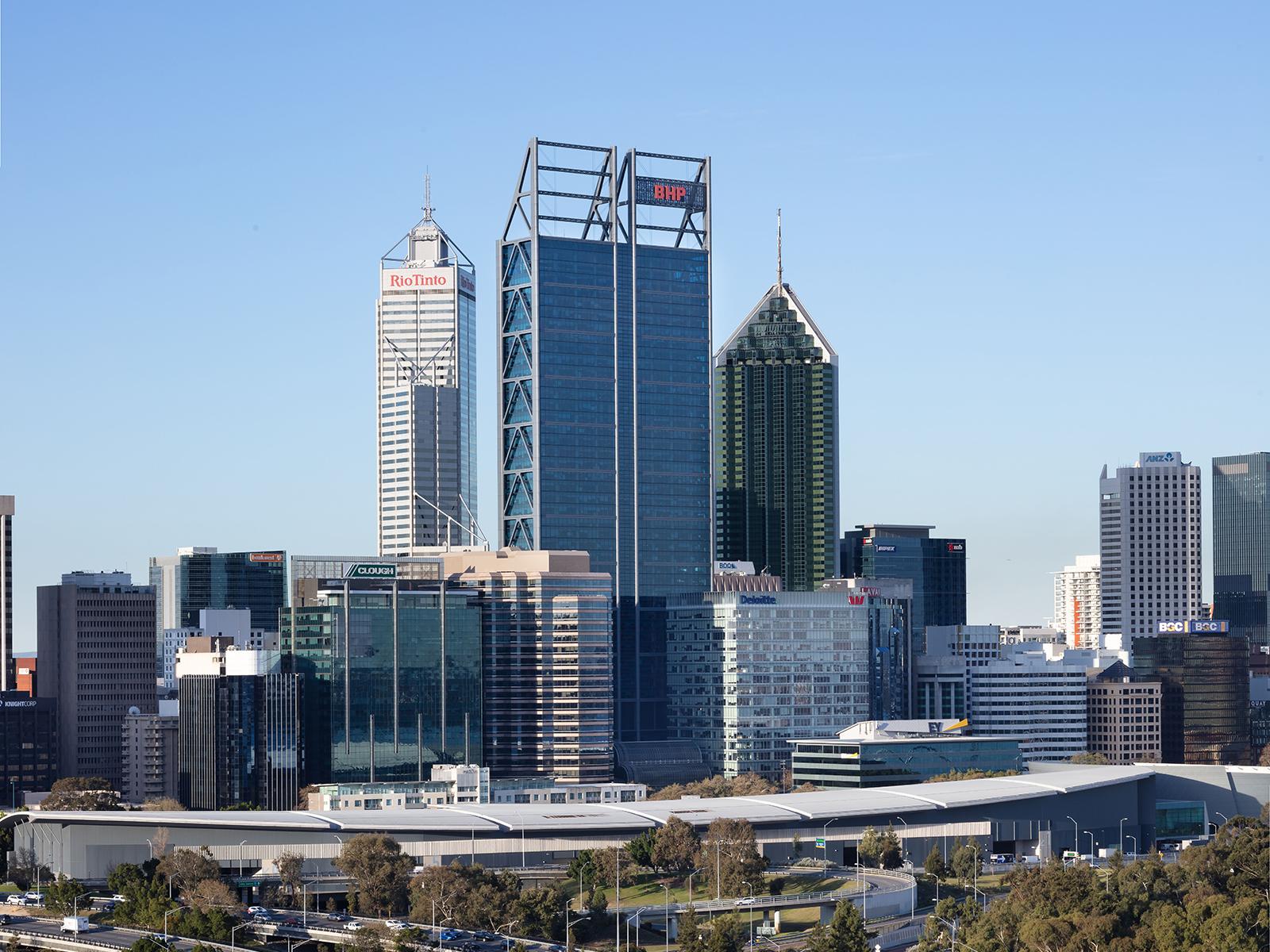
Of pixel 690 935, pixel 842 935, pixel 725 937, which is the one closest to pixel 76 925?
pixel 690 935

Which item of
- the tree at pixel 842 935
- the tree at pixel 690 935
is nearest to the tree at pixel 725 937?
the tree at pixel 690 935

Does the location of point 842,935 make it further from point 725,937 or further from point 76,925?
point 76,925

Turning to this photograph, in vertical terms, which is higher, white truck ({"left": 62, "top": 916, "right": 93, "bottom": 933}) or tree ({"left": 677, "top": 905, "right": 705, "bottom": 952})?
white truck ({"left": 62, "top": 916, "right": 93, "bottom": 933})

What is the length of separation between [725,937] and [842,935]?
30.3ft

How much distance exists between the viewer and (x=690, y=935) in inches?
7466

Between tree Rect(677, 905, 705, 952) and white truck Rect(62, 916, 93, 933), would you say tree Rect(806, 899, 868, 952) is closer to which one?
tree Rect(677, 905, 705, 952)

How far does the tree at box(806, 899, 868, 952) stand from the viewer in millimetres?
186125

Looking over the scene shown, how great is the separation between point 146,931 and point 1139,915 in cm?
8031

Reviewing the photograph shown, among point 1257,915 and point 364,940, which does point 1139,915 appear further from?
point 364,940

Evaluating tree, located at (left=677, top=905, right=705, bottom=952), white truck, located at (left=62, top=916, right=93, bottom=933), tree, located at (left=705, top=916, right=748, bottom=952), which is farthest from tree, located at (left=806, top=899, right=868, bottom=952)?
white truck, located at (left=62, top=916, right=93, bottom=933)

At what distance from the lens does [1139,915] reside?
648 ft

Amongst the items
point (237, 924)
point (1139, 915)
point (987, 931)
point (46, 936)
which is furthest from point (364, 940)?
point (1139, 915)

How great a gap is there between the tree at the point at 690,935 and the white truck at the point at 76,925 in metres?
47.2

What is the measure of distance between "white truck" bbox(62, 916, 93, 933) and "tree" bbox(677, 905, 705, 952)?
4716 centimetres
